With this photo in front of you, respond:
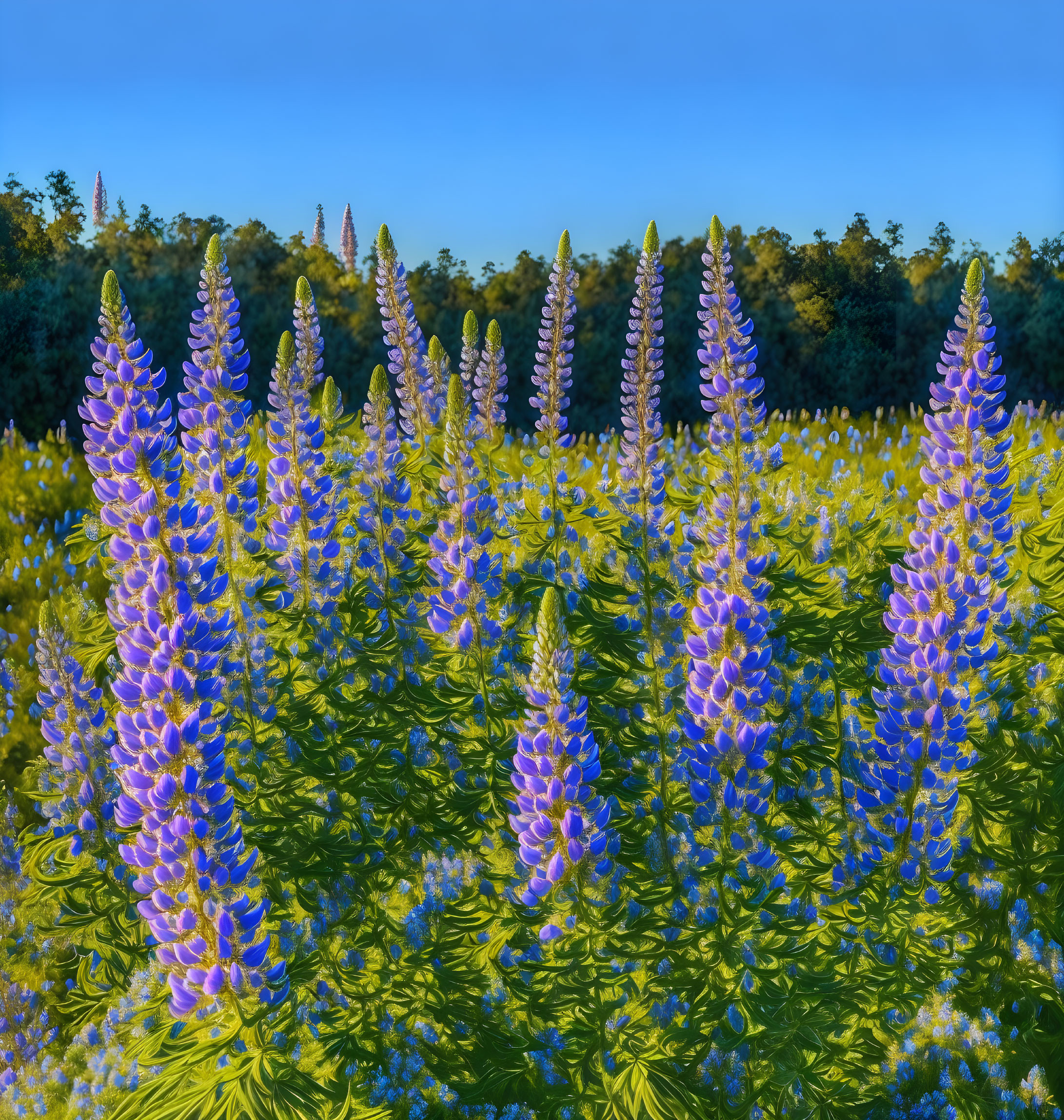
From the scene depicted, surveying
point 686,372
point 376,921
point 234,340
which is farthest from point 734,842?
point 686,372

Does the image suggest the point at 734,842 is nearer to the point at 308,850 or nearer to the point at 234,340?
the point at 308,850

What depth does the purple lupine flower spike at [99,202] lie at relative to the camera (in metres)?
27.9

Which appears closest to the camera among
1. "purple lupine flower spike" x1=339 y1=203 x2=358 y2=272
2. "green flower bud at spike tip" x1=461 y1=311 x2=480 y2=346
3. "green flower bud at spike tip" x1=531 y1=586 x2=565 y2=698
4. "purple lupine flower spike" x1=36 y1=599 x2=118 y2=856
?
"green flower bud at spike tip" x1=531 y1=586 x2=565 y2=698

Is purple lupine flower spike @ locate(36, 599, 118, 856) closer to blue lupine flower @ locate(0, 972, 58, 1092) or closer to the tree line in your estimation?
blue lupine flower @ locate(0, 972, 58, 1092)

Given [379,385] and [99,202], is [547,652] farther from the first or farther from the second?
[99,202]

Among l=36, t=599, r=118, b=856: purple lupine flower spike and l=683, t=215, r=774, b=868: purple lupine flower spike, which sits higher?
l=683, t=215, r=774, b=868: purple lupine flower spike

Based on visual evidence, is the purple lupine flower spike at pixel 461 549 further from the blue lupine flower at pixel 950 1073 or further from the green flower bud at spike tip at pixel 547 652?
the blue lupine flower at pixel 950 1073

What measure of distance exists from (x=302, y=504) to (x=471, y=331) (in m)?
1.30

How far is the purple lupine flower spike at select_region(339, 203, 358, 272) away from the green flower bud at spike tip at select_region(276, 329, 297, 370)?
24210 millimetres

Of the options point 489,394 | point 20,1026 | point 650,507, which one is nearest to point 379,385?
point 489,394

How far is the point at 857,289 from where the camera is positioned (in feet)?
59.3

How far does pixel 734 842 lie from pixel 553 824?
681 mm

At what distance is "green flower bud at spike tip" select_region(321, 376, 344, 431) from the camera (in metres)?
4.18

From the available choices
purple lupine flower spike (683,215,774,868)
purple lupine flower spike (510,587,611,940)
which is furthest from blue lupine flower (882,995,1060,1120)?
purple lupine flower spike (510,587,611,940)
